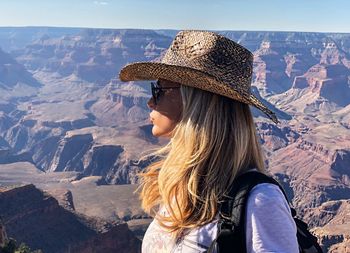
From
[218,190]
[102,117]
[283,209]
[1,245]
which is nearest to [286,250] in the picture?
[283,209]

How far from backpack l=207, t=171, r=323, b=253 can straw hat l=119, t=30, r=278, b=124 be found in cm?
60

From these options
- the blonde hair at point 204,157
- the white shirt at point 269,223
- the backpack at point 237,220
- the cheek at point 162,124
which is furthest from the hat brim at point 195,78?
the white shirt at point 269,223

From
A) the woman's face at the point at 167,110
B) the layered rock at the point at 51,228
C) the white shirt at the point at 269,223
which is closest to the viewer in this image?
the white shirt at the point at 269,223

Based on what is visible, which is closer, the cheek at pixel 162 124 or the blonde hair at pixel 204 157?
the blonde hair at pixel 204 157

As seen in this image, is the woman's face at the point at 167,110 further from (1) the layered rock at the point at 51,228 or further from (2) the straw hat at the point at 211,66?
(1) the layered rock at the point at 51,228

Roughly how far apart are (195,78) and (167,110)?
500 mm

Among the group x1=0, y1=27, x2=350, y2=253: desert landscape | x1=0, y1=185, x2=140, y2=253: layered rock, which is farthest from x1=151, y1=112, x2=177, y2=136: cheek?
x1=0, y1=185, x2=140, y2=253: layered rock

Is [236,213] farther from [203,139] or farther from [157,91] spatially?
[157,91]

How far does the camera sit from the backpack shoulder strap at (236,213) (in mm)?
3287

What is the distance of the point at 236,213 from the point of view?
10.9ft

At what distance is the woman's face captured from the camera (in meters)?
4.15

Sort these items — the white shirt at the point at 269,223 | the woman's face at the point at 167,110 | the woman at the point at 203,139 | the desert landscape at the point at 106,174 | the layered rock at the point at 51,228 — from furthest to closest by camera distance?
the desert landscape at the point at 106,174 < the layered rock at the point at 51,228 < the woman's face at the point at 167,110 < the woman at the point at 203,139 < the white shirt at the point at 269,223

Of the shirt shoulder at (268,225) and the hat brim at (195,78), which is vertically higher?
the hat brim at (195,78)

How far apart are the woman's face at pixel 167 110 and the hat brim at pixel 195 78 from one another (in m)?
0.11
